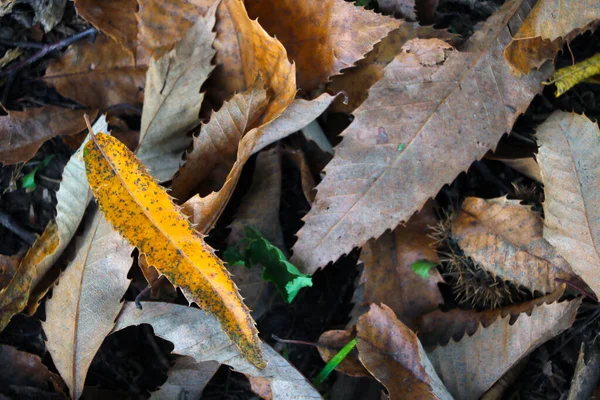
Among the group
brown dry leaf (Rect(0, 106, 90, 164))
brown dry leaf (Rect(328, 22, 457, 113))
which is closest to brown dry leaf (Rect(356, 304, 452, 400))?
brown dry leaf (Rect(328, 22, 457, 113))

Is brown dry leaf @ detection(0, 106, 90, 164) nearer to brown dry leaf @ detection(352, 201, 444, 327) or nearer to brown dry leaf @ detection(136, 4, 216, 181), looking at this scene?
brown dry leaf @ detection(136, 4, 216, 181)

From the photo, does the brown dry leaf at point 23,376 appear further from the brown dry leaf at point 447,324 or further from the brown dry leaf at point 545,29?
the brown dry leaf at point 545,29

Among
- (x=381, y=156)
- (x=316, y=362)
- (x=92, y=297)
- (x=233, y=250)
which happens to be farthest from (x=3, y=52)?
(x=316, y=362)

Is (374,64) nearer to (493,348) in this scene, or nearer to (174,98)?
(174,98)

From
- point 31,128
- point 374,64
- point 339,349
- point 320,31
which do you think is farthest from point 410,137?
point 31,128

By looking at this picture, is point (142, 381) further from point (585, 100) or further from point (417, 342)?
point (585, 100)
